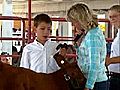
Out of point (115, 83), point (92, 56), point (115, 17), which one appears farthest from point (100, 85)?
point (115, 17)

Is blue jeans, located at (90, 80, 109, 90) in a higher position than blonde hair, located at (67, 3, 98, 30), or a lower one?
lower

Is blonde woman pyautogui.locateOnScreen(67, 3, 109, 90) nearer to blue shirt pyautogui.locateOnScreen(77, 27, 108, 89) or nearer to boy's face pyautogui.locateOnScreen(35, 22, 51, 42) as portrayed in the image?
blue shirt pyautogui.locateOnScreen(77, 27, 108, 89)

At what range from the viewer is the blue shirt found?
2459 mm

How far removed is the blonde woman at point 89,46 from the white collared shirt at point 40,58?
38 centimetres

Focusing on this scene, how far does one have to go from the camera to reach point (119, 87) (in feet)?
10.8

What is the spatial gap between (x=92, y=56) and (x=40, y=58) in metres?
0.61

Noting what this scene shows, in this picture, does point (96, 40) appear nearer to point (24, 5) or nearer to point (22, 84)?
point (22, 84)

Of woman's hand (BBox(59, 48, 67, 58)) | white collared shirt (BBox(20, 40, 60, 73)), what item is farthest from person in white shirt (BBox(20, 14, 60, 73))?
woman's hand (BBox(59, 48, 67, 58))

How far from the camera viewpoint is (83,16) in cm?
253

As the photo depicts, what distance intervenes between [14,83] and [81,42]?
0.59 metres

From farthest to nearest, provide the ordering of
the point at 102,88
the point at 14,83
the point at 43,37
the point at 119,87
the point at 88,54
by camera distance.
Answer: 1. the point at 119,87
2. the point at 43,37
3. the point at 102,88
4. the point at 88,54
5. the point at 14,83

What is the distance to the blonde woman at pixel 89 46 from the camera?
246 centimetres

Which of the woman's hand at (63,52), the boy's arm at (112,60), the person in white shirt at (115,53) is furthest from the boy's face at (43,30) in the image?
the person in white shirt at (115,53)

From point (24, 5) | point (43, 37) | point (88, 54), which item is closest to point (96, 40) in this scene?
point (88, 54)
